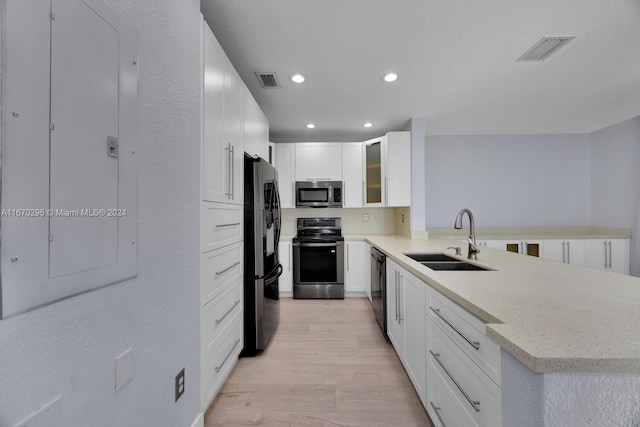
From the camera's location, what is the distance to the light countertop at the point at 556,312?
0.62 metres

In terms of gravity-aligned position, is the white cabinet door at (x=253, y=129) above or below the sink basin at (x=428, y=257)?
above

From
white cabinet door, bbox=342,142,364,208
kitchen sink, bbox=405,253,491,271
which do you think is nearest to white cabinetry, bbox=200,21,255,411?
kitchen sink, bbox=405,253,491,271

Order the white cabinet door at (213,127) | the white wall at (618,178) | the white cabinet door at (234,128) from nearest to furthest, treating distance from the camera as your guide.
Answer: the white cabinet door at (213,127), the white cabinet door at (234,128), the white wall at (618,178)

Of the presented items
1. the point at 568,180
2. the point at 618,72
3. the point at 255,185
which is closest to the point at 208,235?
the point at 255,185

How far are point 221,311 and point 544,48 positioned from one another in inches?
117

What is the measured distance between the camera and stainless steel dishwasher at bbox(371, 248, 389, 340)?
239 centimetres

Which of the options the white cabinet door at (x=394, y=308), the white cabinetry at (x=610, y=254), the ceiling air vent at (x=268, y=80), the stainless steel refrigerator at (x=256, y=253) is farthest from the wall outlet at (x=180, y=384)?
the white cabinetry at (x=610, y=254)

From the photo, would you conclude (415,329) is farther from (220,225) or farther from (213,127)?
(213,127)

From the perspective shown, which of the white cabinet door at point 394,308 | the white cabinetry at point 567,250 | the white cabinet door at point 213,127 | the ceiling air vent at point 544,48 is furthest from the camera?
the white cabinetry at point 567,250

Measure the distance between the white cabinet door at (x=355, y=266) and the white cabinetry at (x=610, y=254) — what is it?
3021mm

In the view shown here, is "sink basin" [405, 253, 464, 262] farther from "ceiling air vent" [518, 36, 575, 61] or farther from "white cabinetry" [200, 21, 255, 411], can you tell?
"ceiling air vent" [518, 36, 575, 61]

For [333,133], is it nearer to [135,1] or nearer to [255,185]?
[255,185]

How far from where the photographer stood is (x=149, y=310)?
3.24 feet

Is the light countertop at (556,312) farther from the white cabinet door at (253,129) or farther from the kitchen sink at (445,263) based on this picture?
the white cabinet door at (253,129)
